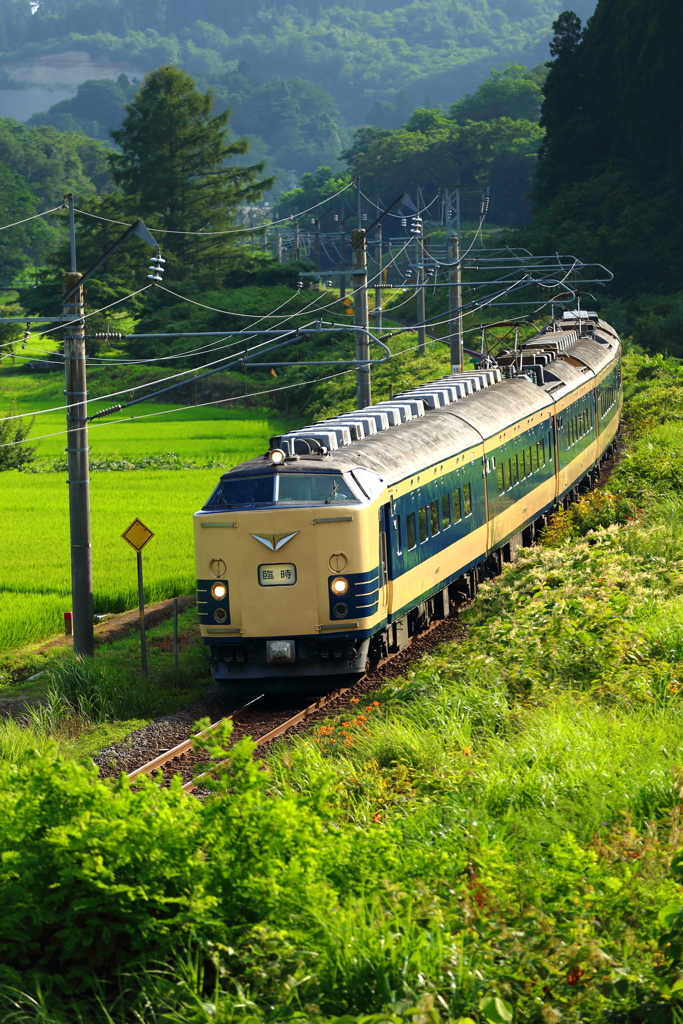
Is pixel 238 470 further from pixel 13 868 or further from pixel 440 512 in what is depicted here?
pixel 13 868

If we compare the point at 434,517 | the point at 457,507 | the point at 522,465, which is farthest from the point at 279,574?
the point at 522,465

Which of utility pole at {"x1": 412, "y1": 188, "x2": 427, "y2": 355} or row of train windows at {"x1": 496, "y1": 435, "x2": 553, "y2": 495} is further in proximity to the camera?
utility pole at {"x1": 412, "y1": 188, "x2": 427, "y2": 355}

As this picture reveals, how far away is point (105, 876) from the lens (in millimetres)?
6230

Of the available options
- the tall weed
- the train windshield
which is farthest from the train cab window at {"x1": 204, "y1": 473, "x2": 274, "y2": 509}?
the tall weed

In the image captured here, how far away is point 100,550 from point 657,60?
50545mm

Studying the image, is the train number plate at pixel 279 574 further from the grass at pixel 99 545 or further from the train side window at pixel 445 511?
the grass at pixel 99 545

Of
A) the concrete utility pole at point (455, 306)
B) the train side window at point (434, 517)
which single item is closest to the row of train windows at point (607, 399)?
the concrete utility pole at point (455, 306)

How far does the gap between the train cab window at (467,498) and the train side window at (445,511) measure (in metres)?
0.84

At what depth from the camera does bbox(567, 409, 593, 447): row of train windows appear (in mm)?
26234

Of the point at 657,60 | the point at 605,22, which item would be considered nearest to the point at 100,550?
the point at 657,60

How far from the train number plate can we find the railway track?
1.50m

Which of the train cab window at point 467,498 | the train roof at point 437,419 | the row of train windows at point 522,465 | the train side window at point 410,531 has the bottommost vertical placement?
the row of train windows at point 522,465

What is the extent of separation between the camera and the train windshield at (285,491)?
46.1 feet

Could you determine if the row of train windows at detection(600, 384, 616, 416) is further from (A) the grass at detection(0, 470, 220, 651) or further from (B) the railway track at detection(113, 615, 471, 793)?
(B) the railway track at detection(113, 615, 471, 793)
